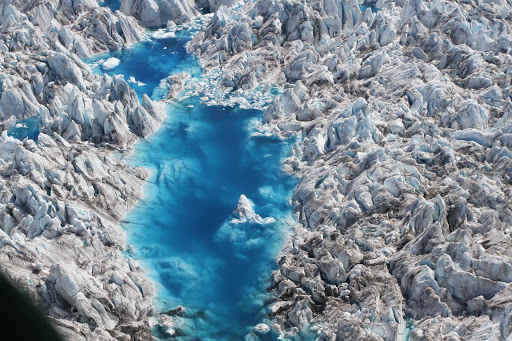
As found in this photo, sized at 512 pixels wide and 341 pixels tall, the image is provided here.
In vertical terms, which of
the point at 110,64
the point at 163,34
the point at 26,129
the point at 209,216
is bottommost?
the point at 209,216

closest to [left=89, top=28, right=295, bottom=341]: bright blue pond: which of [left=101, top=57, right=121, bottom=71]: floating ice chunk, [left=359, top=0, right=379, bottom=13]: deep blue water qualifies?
[left=101, top=57, right=121, bottom=71]: floating ice chunk

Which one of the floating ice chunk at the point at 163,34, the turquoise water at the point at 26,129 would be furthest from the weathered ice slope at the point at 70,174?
the floating ice chunk at the point at 163,34

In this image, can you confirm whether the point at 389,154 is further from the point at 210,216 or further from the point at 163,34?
the point at 163,34

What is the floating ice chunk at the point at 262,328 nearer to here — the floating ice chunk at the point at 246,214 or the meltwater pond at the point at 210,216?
the meltwater pond at the point at 210,216

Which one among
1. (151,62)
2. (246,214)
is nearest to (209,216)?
(246,214)

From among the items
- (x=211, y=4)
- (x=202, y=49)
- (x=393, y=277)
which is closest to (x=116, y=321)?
(x=393, y=277)

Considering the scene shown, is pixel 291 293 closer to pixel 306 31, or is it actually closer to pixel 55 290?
pixel 55 290
